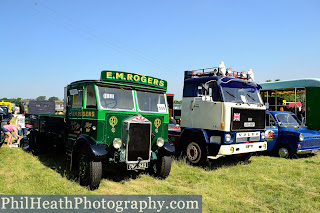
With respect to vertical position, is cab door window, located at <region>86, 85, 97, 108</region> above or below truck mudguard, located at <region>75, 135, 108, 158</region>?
above

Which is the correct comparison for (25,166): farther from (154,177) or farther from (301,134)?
(301,134)

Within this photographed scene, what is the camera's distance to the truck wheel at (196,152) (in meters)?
8.13

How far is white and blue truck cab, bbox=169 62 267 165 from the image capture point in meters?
7.73

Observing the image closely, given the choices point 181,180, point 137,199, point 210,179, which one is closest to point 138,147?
point 137,199

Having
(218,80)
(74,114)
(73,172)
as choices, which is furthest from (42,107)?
(218,80)

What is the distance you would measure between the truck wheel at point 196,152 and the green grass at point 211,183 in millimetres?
316

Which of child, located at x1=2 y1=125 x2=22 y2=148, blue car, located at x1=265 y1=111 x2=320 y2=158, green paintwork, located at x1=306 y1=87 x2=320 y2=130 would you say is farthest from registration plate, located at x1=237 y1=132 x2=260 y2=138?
child, located at x1=2 y1=125 x2=22 y2=148

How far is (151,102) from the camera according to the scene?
683cm

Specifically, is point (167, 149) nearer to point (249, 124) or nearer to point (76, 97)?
point (76, 97)

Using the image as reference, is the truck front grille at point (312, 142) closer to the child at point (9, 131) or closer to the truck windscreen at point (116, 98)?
the truck windscreen at point (116, 98)

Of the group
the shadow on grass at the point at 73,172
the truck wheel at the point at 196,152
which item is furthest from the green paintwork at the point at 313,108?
the shadow on grass at the point at 73,172

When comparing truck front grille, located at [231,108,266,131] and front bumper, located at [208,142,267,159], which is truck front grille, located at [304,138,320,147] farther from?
truck front grille, located at [231,108,266,131]

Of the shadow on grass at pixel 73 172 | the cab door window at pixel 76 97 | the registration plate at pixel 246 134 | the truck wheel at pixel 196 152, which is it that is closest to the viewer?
the cab door window at pixel 76 97

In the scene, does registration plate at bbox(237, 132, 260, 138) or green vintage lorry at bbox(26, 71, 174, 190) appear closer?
green vintage lorry at bbox(26, 71, 174, 190)
